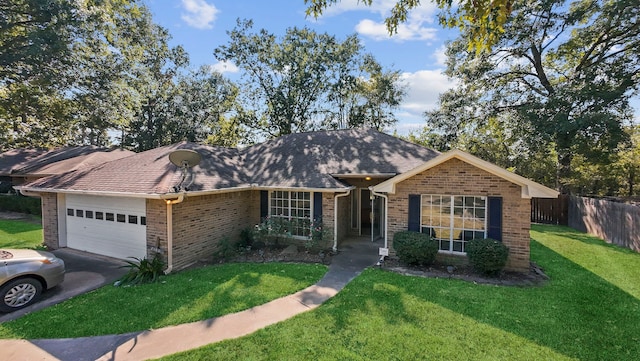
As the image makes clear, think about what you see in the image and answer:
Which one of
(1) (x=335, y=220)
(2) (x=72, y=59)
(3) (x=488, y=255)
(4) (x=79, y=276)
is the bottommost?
(4) (x=79, y=276)

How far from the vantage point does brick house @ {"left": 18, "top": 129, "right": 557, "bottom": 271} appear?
9.08m

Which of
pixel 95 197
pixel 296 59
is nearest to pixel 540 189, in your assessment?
pixel 95 197

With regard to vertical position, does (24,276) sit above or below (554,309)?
above

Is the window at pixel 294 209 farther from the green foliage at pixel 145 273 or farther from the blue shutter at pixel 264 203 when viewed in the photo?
the green foliage at pixel 145 273

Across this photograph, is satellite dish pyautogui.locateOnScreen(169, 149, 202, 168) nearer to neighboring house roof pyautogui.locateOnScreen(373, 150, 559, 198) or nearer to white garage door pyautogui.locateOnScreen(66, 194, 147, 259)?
white garage door pyautogui.locateOnScreen(66, 194, 147, 259)

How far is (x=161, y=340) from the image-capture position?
5.51m

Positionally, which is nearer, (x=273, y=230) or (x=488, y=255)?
(x=488, y=255)

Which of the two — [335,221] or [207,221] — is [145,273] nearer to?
[207,221]

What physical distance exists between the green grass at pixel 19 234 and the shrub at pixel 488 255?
16.2 meters

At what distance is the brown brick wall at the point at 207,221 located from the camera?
973 centimetres

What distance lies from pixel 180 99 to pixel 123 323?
27.6 metres

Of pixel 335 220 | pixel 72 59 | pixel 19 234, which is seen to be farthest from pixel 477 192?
pixel 72 59

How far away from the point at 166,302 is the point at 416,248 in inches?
269

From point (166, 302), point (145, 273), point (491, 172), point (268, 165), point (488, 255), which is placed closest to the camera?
point (166, 302)
